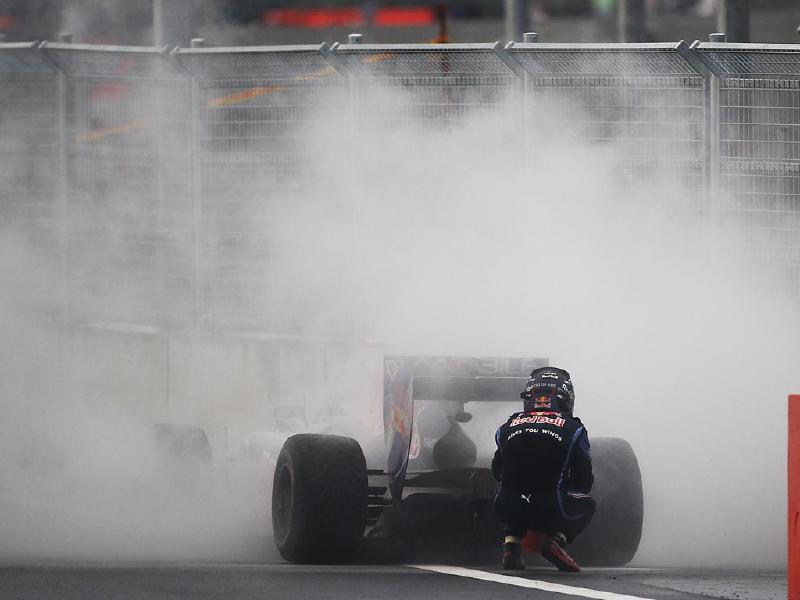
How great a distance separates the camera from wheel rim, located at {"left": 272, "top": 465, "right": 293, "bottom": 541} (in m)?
10.3

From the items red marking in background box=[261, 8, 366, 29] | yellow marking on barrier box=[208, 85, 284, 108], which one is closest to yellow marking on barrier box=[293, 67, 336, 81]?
yellow marking on barrier box=[208, 85, 284, 108]

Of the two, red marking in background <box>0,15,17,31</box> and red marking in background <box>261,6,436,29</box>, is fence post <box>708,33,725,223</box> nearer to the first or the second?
red marking in background <box>0,15,17,31</box>

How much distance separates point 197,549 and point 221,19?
15395 mm

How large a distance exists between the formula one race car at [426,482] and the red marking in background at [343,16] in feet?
106

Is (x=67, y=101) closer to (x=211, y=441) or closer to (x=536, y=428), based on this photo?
(x=211, y=441)

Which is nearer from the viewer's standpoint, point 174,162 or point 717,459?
point 717,459

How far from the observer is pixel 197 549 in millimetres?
11195

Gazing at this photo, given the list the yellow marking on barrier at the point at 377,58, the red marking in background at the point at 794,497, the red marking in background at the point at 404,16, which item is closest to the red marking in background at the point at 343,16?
the red marking in background at the point at 404,16

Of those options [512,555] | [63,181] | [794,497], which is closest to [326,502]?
[512,555]

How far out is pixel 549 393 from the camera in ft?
32.7

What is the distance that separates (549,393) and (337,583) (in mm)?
1651

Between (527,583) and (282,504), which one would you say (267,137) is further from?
(527,583)

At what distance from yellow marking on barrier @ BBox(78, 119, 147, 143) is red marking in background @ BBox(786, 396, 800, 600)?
368 inches

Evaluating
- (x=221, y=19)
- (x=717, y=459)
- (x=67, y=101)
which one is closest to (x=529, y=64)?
(x=717, y=459)
